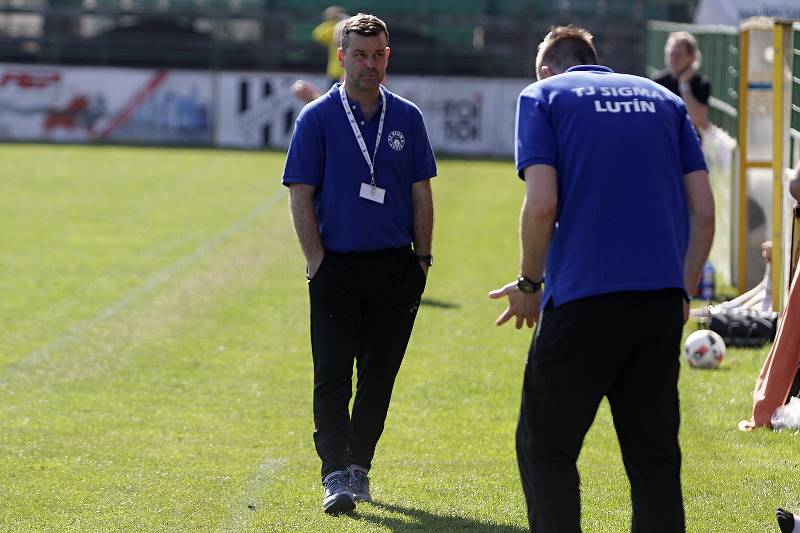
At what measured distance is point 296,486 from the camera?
6.28 metres

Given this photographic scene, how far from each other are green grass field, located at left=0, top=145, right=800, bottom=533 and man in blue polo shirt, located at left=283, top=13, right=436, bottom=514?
0.44 m

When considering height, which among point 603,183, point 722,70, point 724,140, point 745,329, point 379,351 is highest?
point 603,183

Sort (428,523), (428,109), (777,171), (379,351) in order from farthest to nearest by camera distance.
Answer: (428,109)
(777,171)
(379,351)
(428,523)

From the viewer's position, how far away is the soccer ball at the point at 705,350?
8992 mm

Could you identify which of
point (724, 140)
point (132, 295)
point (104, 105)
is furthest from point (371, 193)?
point (104, 105)

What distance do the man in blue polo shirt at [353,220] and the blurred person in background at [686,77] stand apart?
651 centimetres

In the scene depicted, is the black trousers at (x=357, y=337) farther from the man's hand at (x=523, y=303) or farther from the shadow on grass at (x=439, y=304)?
the shadow on grass at (x=439, y=304)

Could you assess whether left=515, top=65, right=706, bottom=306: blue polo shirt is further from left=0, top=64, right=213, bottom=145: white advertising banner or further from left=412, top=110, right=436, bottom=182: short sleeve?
left=0, top=64, right=213, bottom=145: white advertising banner

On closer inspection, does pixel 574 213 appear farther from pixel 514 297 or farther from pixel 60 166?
pixel 60 166

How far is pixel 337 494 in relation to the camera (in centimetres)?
575

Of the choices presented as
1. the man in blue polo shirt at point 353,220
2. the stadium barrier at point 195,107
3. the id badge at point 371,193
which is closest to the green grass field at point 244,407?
the man in blue polo shirt at point 353,220

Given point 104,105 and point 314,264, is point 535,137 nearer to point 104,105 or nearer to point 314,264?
point 314,264

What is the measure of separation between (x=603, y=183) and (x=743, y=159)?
315 inches

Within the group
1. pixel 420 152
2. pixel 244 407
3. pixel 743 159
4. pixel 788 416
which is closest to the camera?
pixel 420 152
